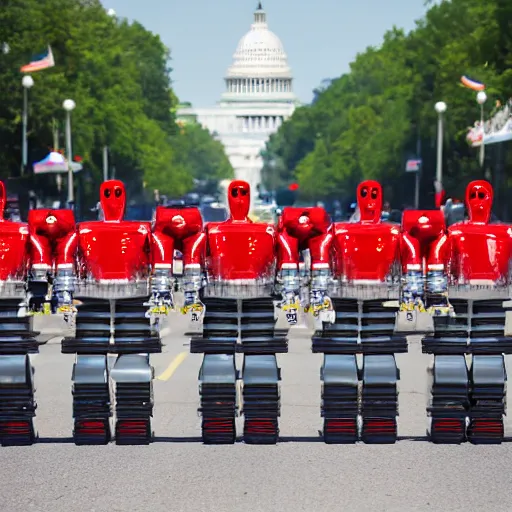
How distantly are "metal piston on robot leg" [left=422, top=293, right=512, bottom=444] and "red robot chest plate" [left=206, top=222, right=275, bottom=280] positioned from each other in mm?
1337

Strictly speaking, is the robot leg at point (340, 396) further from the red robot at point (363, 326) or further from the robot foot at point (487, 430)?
the robot foot at point (487, 430)

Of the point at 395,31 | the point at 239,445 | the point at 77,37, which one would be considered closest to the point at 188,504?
the point at 239,445

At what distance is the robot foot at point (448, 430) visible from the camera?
11.7 m

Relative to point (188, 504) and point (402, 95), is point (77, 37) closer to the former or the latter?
point (402, 95)

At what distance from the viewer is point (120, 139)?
8844 cm

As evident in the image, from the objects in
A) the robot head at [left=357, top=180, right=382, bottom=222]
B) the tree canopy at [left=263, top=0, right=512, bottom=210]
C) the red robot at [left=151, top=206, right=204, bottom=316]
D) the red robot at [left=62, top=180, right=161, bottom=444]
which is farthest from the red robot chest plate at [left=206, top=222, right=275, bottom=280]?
the tree canopy at [left=263, top=0, right=512, bottom=210]

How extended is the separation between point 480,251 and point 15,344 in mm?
3457

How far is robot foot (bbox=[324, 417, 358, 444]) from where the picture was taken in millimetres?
11703

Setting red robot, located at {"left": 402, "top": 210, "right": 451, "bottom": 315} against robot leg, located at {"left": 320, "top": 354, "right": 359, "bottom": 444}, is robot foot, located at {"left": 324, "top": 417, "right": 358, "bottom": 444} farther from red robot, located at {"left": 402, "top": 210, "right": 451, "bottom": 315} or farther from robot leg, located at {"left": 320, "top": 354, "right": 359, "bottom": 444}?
red robot, located at {"left": 402, "top": 210, "right": 451, "bottom": 315}

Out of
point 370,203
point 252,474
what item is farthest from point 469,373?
point 252,474

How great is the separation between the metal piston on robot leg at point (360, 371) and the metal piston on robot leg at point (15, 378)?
211 cm

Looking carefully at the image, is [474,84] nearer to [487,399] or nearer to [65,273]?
[487,399]

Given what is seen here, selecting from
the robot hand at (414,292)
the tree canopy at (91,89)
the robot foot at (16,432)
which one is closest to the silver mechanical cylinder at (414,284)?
the robot hand at (414,292)

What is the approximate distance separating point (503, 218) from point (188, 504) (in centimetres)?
5793
